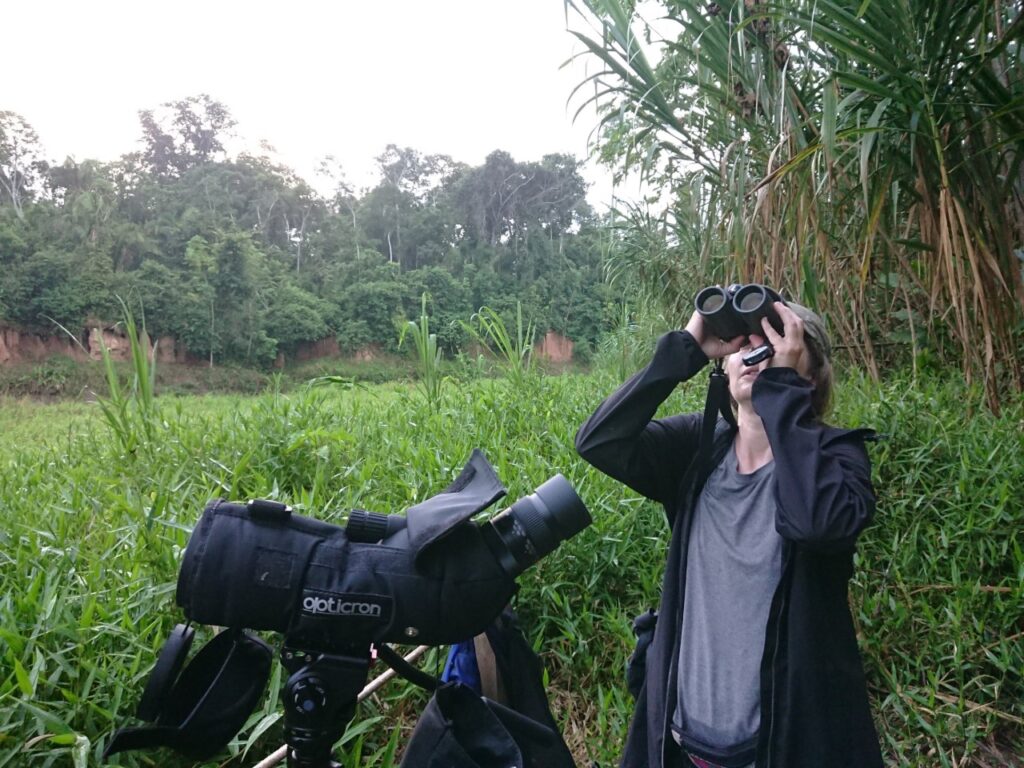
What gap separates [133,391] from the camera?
284 cm

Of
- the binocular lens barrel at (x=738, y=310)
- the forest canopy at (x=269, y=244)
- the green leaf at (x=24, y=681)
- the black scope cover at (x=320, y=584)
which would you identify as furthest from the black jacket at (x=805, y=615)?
the forest canopy at (x=269, y=244)

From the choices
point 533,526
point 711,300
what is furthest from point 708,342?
point 533,526

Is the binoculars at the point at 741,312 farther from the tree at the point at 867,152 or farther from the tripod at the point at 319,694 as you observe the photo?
the tree at the point at 867,152

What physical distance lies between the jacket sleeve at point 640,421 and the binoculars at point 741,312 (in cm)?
6

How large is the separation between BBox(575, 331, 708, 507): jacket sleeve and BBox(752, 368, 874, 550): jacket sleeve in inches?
6.4

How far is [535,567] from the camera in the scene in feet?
6.32

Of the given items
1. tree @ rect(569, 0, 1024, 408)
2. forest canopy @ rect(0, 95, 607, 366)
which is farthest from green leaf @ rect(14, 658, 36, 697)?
forest canopy @ rect(0, 95, 607, 366)

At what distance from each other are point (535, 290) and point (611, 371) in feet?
32.6

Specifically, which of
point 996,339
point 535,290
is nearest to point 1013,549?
point 996,339

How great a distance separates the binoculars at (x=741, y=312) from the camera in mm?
1137

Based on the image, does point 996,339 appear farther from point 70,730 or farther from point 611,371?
point 70,730

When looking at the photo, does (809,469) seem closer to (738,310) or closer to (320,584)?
(738,310)

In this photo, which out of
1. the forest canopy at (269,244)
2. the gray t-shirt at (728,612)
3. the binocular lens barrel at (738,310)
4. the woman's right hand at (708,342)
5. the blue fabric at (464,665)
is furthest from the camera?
the forest canopy at (269,244)

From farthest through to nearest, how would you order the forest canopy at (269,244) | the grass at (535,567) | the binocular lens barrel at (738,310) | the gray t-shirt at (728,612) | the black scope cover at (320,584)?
1. the forest canopy at (269,244)
2. the grass at (535,567)
3. the binocular lens barrel at (738,310)
4. the gray t-shirt at (728,612)
5. the black scope cover at (320,584)
